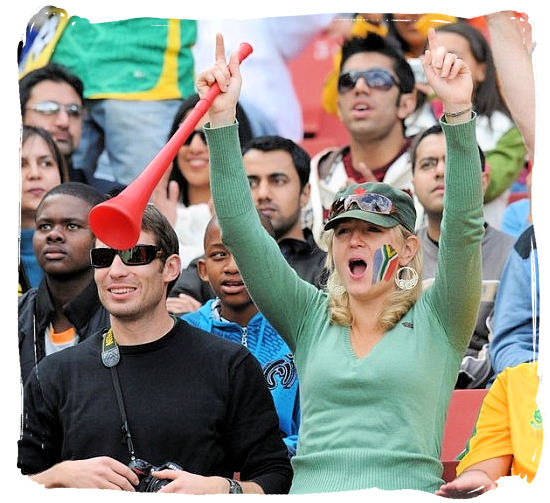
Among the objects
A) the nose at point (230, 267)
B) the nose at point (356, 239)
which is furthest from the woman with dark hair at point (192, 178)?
the nose at point (356, 239)

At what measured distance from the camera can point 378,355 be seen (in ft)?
7.84

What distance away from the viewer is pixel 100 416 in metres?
2.55

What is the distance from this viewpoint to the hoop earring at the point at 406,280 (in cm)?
247

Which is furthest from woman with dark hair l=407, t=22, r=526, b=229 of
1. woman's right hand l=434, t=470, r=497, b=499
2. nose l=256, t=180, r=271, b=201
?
woman's right hand l=434, t=470, r=497, b=499

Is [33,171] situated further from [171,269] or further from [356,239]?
[356,239]

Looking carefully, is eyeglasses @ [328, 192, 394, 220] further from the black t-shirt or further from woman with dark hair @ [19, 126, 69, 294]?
woman with dark hair @ [19, 126, 69, 294]

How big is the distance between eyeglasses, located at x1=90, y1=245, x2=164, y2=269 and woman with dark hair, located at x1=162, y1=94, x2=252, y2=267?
0.46 meters

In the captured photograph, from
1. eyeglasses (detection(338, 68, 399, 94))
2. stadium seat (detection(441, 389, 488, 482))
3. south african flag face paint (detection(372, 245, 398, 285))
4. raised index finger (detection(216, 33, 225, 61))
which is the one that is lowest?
stadium seat (detection(441, 389, 488, 482))

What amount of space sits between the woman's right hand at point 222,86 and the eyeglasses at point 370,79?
63 cm

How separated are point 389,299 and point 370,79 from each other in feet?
2.68

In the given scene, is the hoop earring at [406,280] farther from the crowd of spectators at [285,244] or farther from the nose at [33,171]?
the nose at [33,171]

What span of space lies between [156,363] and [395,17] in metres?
1.11

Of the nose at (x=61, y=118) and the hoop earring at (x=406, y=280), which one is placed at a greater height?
the nose at (x=61, y=118)

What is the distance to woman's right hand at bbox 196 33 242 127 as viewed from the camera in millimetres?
2455
